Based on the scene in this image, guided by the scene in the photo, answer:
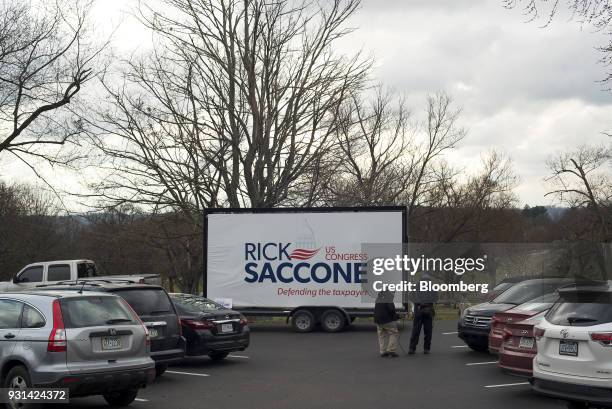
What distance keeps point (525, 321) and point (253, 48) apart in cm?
1970

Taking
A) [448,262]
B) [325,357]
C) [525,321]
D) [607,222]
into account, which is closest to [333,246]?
[325,357]

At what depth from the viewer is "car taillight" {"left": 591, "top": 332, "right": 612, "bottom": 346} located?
8.71 m

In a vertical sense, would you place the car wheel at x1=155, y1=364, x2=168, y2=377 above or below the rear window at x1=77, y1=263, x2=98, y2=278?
below

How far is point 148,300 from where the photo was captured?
13.3 metres

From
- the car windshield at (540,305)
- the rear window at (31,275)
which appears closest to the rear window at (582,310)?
the car windshield at (540,305)

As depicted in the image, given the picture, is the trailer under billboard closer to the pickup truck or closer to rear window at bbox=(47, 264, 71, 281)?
the pickup truck

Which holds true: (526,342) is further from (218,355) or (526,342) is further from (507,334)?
(218,355)

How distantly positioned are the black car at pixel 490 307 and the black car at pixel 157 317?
6683mm

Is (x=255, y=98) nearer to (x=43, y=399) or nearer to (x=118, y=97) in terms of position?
(x=118, y=97)

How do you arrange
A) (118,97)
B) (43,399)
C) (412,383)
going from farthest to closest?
(118,97) → (412,383) → (43,399)

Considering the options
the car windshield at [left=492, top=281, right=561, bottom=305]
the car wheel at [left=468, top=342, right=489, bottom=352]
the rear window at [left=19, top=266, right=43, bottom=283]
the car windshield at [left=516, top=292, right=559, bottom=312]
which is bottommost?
the car wheel at [left=468, top=342, right=489, bottom=352]

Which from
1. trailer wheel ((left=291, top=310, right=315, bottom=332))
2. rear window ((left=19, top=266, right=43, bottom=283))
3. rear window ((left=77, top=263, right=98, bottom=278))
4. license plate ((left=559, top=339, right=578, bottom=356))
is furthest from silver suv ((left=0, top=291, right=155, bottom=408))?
rear window ((left=19, top=266, right=43, bottom=283))

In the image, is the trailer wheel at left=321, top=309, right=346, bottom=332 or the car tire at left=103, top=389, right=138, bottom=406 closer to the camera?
the car tire at left=103, top=389, right=138, bottom=406

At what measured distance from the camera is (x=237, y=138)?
29344 millimetres
